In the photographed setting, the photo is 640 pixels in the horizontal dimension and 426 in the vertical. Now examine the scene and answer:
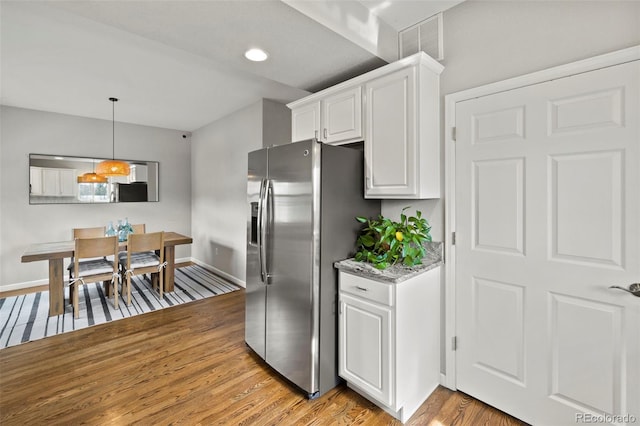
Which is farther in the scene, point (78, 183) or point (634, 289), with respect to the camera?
point (78, 183)

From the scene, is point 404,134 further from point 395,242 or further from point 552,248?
point 552,248

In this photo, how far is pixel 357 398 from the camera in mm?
2021

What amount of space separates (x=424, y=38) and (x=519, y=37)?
2.09 feet

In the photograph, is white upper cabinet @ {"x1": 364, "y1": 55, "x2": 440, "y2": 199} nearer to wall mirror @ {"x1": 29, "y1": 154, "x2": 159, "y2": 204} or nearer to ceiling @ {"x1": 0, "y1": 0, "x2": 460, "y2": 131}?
ceiling @ {"x1": 0, "y1": 0, "x2": 460, "y2": 131}

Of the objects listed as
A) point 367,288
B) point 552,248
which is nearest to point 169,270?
point 367,288

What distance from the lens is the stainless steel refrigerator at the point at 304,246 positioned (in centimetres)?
198

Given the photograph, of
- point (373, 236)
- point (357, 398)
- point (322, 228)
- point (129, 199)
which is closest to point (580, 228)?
point (373, 236)

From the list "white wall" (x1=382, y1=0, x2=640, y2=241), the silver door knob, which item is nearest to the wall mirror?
"white wall" (x1=382, y1=0, x2=640, y2=241)

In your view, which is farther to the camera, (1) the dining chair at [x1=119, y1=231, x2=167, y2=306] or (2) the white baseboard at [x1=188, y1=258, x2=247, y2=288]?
(2) the white baseboard at [x1=188, y1=258, x2=247, y2=288]

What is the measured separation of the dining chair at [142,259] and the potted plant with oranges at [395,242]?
3027mm

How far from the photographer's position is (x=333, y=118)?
2426 millimetres

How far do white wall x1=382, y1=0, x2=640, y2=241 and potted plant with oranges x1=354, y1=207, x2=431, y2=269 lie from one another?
183 mm

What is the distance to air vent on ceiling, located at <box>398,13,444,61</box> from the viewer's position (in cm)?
210

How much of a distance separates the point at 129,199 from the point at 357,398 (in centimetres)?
518
